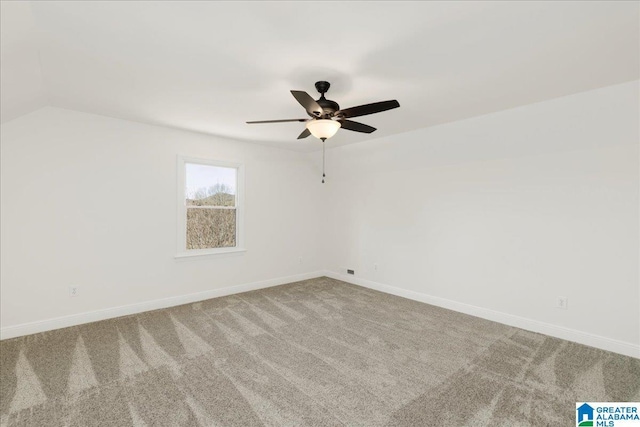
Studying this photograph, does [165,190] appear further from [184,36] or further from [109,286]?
[184,36]

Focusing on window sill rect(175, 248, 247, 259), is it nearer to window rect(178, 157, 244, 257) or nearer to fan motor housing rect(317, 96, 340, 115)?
window rect(178, 157, 244, 257)

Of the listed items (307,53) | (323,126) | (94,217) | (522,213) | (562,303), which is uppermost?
(307,53)

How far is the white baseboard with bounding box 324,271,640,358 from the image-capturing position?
2932mm

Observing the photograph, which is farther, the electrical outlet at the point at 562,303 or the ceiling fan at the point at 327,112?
the electrical outlet at the point at 562,303

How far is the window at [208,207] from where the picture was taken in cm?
432

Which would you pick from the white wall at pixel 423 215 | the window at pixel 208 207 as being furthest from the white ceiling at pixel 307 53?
the window at pixel 208 207

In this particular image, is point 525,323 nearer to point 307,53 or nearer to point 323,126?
point 323,126

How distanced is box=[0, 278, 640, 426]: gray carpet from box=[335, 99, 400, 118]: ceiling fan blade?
225 cm

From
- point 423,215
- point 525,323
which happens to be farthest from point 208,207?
point 525,323

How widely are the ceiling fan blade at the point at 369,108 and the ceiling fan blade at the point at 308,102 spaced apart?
0.20 metres

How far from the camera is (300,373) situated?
2525mm

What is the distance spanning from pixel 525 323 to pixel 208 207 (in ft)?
15.2

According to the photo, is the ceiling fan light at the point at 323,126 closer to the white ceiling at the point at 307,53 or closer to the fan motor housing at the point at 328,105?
the fan motor housing at the point at 328,105

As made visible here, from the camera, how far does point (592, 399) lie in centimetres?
220
